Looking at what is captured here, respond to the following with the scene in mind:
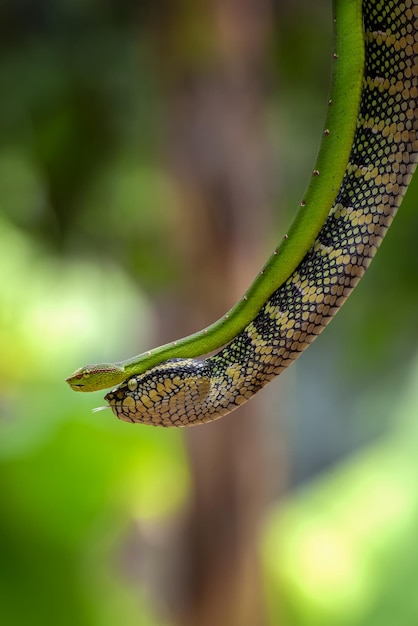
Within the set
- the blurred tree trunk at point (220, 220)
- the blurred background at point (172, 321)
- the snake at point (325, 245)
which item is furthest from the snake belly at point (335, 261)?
the blurred tree trunk at point (220, 220)

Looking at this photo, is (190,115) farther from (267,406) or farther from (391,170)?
(391,170)

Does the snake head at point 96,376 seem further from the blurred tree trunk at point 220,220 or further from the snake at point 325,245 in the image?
the blurred tree trunk at point 220,220

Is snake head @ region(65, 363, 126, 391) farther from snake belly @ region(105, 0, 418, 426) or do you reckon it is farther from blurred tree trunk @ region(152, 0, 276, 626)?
blurred tree trunk @ region(152, 0, 276, 626)

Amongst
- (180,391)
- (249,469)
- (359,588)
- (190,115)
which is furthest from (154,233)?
(180,391)

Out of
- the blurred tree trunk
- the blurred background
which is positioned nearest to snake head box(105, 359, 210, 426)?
the blurred background

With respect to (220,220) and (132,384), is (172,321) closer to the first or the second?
(220,220)

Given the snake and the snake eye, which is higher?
the snake

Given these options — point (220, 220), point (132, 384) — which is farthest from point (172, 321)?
point (132, 384)
